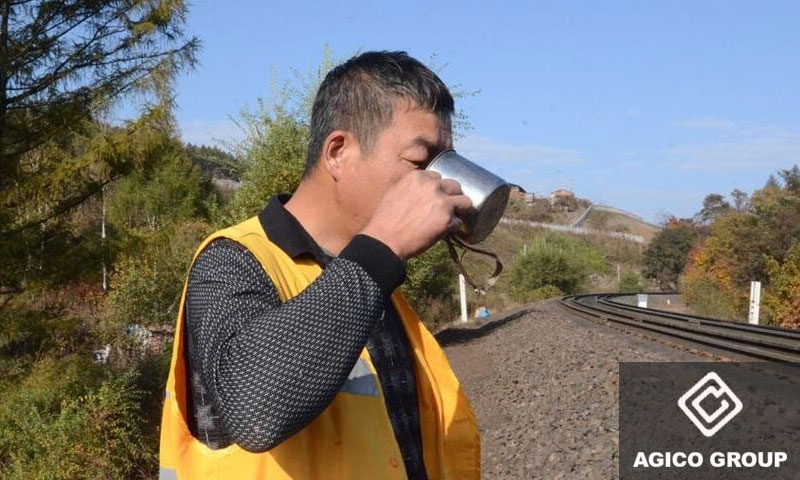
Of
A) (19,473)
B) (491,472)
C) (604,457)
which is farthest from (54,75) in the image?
(604,457)

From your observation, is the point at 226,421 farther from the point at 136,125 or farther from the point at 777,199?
the point at 777,199

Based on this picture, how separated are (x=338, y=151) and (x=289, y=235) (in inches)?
8.8

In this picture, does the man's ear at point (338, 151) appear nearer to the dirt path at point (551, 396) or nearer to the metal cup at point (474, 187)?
the metal cup at point (474, 187)

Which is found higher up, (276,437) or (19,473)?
(276,437)

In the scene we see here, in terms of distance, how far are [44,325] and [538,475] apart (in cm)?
716

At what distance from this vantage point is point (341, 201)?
1959 millimetres

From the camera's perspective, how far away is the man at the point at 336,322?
148 centimetres

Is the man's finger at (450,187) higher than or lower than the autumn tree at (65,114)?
lower

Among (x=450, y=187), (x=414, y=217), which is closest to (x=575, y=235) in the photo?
(x=450, y=187)

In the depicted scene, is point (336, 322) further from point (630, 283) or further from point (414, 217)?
point (630, 283)

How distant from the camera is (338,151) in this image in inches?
77.5

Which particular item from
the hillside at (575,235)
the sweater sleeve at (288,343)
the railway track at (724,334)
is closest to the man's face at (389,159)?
the sweater sleeve at (288,343)
